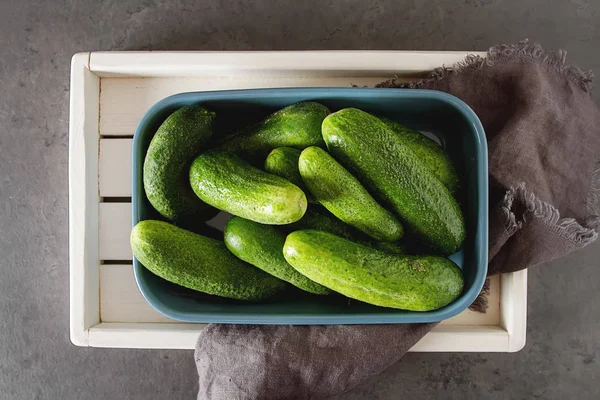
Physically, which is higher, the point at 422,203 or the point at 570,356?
the point at 422,203

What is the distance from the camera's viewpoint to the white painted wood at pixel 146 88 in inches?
35.5

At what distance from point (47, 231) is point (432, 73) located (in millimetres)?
794

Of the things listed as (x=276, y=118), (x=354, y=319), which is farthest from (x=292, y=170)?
(x=354, y=319)

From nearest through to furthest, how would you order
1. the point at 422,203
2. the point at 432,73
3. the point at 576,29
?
the point at 422,203 → the point at 432,73 → the point at 576,29

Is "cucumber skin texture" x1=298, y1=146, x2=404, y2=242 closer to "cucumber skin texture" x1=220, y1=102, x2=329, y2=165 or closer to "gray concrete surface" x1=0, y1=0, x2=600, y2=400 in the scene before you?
"cucumber skin texture" x1=220, y1=102, x2=329, y2=165

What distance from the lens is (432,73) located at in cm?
86

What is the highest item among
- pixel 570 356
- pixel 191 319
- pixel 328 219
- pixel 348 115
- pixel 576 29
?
pixel 576 29

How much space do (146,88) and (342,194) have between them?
43cm

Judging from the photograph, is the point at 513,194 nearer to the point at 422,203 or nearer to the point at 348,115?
the point at 422,203

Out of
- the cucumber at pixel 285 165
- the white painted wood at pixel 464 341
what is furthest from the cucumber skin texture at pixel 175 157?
the white painted wood at pixel 464 341

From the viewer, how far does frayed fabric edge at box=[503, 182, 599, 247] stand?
0.80m

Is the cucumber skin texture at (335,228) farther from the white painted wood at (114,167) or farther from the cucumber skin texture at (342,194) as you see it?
the white painted wood at (114,167)

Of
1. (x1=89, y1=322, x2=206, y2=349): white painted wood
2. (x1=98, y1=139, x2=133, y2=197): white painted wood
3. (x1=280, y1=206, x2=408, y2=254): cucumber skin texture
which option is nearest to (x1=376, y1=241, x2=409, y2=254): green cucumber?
(x1=280, y1=206, x2=408, y2=254): cucumber skin texture

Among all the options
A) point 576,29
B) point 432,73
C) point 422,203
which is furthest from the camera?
point 576,29
